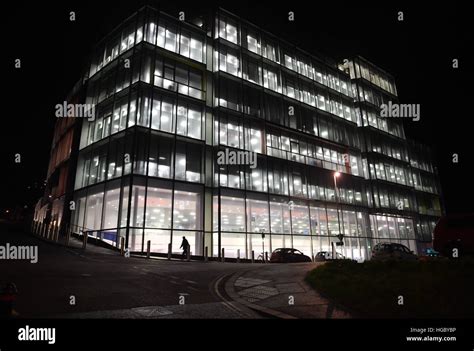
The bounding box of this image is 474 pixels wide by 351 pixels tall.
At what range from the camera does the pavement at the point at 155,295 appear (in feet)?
19.0

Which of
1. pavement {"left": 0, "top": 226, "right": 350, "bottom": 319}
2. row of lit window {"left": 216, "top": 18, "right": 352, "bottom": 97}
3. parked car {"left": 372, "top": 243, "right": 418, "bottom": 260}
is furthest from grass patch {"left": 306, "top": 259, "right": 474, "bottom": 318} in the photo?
row of lit window {"left": 216, "top": 18, "right": 352, "bottom": 97}

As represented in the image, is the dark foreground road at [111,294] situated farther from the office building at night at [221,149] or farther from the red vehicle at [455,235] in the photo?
the office building at night at [221,149]

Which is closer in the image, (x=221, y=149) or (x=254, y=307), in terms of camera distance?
(x=254, y=307)

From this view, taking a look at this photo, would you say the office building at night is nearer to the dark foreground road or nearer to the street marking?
the dark foreground road

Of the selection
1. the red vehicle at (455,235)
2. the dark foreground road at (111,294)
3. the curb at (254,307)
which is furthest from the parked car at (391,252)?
the curb at (254,307)

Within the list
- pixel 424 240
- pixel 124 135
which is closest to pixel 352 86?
pixel 424 240

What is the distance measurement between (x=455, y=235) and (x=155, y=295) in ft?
40.8

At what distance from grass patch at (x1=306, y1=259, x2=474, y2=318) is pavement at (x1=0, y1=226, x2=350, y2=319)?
478 mm

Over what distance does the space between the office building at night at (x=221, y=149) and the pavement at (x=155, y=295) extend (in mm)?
10851

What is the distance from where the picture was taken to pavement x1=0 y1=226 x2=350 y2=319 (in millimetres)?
5777

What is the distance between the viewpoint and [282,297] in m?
7.45

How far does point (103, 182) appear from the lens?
23547 mm

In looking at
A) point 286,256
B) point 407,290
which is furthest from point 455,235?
point 286,256

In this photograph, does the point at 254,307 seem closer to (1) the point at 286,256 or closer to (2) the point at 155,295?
(2) the point at 155,295
